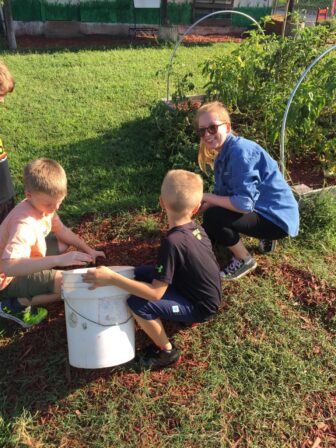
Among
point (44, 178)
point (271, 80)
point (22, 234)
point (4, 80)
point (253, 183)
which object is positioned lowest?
point (22, 234)

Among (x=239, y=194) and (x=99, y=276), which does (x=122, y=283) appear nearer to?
(x=99, y=276)

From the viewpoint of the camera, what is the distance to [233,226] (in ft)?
9.46

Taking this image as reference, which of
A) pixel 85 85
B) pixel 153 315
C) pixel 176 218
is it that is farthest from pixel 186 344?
pixel 85 85

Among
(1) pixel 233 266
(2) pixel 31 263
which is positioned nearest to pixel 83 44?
(1) pixel 233 266

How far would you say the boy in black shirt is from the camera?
2133 mm

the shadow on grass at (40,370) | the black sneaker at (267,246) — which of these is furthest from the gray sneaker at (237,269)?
the shadow on grass at (40,370)

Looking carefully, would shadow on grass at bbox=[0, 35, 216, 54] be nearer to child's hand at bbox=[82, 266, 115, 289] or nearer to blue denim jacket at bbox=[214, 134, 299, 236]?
blue denim jacket at bbox=[214, 134, 299, 236]

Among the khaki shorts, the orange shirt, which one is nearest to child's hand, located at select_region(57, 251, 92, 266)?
the orange shirt

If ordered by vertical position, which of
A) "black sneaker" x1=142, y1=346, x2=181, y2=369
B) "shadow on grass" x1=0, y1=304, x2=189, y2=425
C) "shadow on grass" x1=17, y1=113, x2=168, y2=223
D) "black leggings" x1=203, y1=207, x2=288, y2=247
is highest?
"black leggings" x1=203, y1=207, x2=288, y2=247

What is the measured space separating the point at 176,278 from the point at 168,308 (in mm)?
174

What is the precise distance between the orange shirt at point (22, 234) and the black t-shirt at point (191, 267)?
77 centimetres

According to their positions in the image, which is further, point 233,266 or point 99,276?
point 233,266

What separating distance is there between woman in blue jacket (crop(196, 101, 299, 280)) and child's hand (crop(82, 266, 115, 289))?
1.07 m

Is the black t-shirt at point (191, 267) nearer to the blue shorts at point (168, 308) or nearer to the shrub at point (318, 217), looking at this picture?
the blue shorts at point (168, 308)
